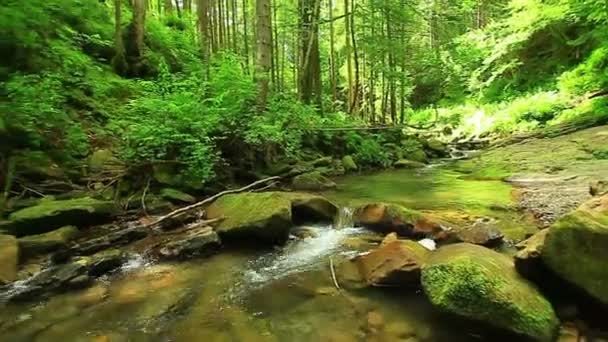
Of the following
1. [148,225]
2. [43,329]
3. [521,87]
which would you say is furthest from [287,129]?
[521,87]

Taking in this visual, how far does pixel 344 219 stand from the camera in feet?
25.6

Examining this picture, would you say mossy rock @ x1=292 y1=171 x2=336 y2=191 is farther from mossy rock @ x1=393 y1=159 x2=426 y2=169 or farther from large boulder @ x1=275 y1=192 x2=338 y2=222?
mossy rock @ x1=393 y1=159 x2=426 y2=169

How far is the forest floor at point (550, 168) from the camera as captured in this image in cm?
775

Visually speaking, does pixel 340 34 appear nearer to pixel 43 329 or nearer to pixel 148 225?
pixel 148 225

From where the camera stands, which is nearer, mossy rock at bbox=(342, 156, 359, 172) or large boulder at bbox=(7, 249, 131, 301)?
large boulder at bbox=(7, 249, 131, 301)

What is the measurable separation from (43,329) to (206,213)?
3.47m

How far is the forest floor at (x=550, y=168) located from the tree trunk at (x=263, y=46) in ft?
18.5

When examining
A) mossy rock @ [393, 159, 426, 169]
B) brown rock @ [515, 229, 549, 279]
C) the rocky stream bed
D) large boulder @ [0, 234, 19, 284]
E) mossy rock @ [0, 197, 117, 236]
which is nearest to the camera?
the rocky stream bed

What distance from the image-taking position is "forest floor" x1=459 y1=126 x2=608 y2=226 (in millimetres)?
7750

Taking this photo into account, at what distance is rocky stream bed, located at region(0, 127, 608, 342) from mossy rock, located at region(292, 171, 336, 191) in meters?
1.94

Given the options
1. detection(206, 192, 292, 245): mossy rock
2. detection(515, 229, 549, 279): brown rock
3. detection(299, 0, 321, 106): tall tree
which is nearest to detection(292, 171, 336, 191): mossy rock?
detection(206, 192, 292, 245): mossy rock

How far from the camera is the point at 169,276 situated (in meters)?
5.70

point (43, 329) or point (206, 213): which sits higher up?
point (206, 213)

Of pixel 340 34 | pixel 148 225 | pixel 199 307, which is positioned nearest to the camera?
pixel 199 307
